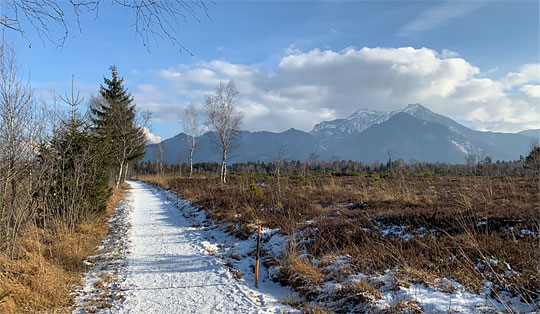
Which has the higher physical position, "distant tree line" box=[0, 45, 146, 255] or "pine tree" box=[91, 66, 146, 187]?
"pine tree" box=[91, 66, 146, 187]

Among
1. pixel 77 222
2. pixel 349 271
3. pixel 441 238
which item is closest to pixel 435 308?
pixel 349 271

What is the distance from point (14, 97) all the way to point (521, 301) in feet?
32.3

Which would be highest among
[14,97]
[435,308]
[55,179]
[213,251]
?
[14,97]

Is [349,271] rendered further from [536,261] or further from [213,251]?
[213,251]

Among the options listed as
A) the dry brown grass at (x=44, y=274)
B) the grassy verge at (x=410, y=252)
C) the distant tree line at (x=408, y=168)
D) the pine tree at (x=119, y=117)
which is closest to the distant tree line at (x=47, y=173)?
the dry brown grass at (x=44, y=274)

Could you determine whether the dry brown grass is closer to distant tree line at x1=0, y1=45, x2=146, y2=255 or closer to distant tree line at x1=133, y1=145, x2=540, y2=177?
distant tree line at x1=0, y1=45, x2=146, y2=255

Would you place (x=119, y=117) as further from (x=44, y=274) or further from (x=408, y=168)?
(x=408, y=168)

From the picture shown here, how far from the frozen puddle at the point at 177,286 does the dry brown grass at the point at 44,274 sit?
0.30 m

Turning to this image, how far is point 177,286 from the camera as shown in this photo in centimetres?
482

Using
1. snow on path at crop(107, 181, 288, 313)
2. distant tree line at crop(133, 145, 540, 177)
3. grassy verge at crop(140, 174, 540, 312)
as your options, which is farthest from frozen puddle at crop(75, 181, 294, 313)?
A: distant tree line at crop(133, 145, 540, 177)

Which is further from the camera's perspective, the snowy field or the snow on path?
the snow on path

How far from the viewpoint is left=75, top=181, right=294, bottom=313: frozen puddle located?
4.10 m

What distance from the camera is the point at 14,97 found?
5758mm

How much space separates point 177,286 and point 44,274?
2.10 metres
